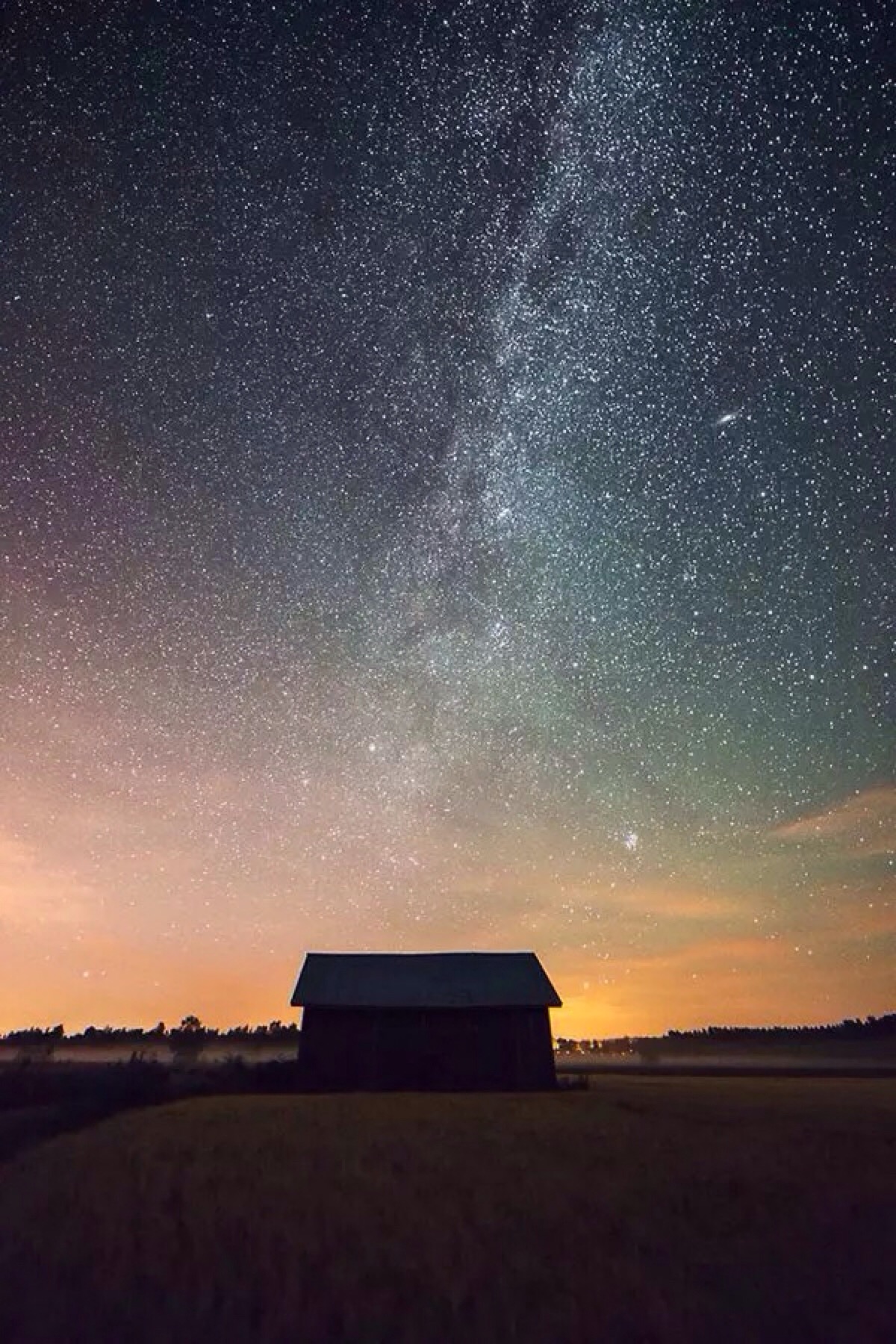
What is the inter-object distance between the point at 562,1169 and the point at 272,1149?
5.58 m

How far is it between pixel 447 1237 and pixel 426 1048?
25023 millimetres

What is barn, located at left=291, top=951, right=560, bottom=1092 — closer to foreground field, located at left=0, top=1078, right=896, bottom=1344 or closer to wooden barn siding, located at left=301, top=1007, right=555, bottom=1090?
wooden barn siding, located at left=301, top=1007, right=555, bottom=1090

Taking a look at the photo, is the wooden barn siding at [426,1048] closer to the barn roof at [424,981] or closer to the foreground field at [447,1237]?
the barn roof at [424,981]

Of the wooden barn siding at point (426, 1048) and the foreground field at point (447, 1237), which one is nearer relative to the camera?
the foreground field at point (447, 1237)

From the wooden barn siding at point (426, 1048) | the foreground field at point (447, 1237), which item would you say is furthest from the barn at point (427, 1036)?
the foreground field at point (447, 1237)

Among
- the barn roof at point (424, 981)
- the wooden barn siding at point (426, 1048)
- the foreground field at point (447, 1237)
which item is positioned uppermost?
the barn roof at point (424, 981)

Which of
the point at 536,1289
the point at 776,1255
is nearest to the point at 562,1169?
the point at 776,1255

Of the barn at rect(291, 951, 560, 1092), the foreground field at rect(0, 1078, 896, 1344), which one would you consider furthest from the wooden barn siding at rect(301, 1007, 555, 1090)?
the foreground field at rect(0, 1078, 896, 1344)

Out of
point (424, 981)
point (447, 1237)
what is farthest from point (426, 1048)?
point (447, 1237)

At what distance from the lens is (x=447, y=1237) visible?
10062mm

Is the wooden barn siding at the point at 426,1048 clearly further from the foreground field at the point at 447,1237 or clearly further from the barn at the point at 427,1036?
the foreground field at the point at 447,1237

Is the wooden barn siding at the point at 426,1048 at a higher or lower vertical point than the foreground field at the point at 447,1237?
higher

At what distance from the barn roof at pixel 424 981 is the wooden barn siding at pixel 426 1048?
1.29 ft

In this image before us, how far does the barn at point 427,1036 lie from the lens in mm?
33344
